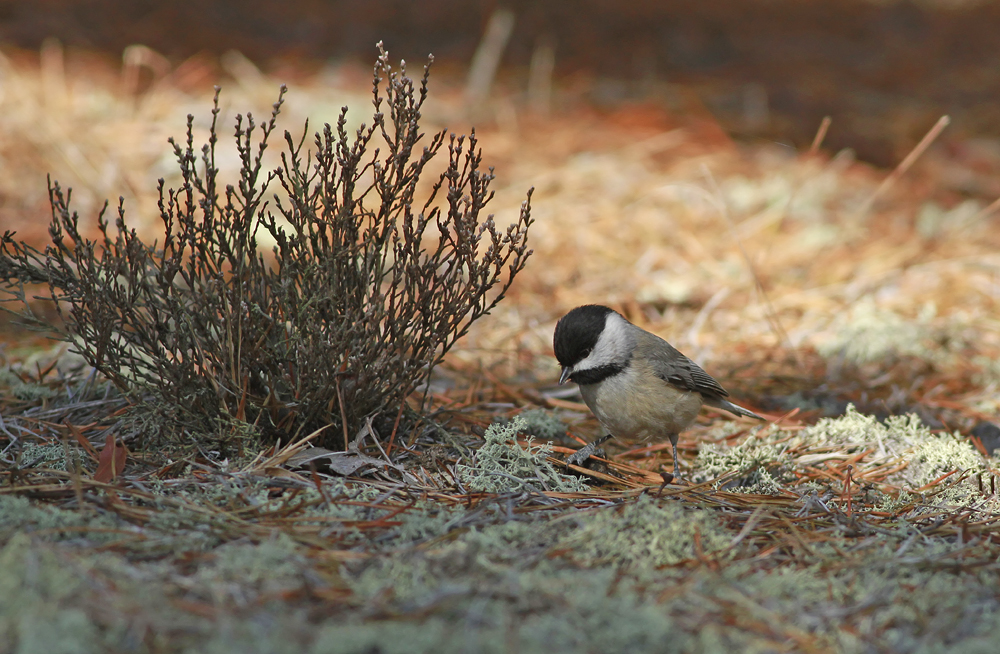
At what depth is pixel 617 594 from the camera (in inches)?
82.0

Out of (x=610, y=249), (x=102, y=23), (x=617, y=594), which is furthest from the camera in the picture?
(x=102, y=23)

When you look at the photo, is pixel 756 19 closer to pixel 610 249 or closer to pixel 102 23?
pixel 610 249

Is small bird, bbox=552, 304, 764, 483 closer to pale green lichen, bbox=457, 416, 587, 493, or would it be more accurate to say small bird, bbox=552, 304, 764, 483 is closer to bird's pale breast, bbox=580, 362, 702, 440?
bird's pale breast, bbox=580, 362, 702, 440

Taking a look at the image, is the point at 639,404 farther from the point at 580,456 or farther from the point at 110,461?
the point at 110,461

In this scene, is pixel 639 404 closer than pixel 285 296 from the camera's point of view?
No

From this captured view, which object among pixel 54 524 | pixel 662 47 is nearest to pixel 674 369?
pixel 54 524

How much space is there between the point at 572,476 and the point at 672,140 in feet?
18.6

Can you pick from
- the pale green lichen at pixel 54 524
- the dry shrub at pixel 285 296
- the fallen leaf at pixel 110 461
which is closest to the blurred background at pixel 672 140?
the dry shrub at pixel 285 296

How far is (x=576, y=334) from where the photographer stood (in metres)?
3.50

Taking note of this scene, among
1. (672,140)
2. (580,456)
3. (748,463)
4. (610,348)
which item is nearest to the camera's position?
(580,456)

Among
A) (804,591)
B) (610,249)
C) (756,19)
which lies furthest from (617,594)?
(756,19)

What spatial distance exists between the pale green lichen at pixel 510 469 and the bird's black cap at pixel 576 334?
50 cm

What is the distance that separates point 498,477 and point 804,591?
1158 millimetres

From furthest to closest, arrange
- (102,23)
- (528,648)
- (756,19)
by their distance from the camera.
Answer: (756,19), (102,23), (528,648)
